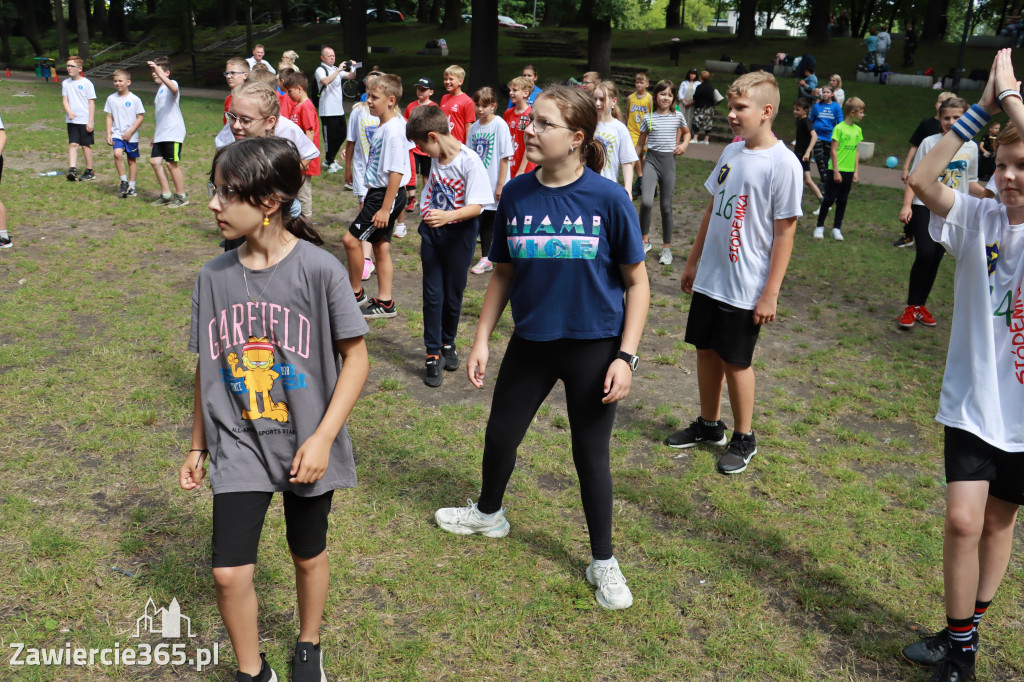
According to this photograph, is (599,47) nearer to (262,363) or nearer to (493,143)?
(493,143)

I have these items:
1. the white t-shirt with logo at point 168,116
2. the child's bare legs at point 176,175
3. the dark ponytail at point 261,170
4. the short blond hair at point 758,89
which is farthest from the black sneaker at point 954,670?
the child's bare legs at point 176,175

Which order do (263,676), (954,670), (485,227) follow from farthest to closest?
(485,227) → (954,670) → (263,676)

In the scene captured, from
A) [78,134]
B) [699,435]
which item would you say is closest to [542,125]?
[699,435]

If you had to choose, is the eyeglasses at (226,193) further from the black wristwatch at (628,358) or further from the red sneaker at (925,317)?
the red sneaker at (925,317)

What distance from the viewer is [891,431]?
228 inches

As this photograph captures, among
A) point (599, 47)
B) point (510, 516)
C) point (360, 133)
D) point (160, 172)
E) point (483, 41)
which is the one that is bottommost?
point (510, 516)

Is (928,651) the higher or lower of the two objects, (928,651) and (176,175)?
the lower

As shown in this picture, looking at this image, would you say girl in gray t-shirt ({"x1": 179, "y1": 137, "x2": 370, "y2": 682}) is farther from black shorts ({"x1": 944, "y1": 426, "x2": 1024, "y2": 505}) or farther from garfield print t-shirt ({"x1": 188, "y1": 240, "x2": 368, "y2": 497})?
black shorts ({"x1": 944, "y1": 426, "x2": 1024, "y2": 505})

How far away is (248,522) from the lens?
2643 mm

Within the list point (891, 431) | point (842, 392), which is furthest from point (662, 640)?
point (842, 392)

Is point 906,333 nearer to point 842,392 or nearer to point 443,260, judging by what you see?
point 842,392

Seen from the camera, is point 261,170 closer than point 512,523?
Yes

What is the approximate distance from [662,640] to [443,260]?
356cm

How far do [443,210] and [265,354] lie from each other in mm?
3539
